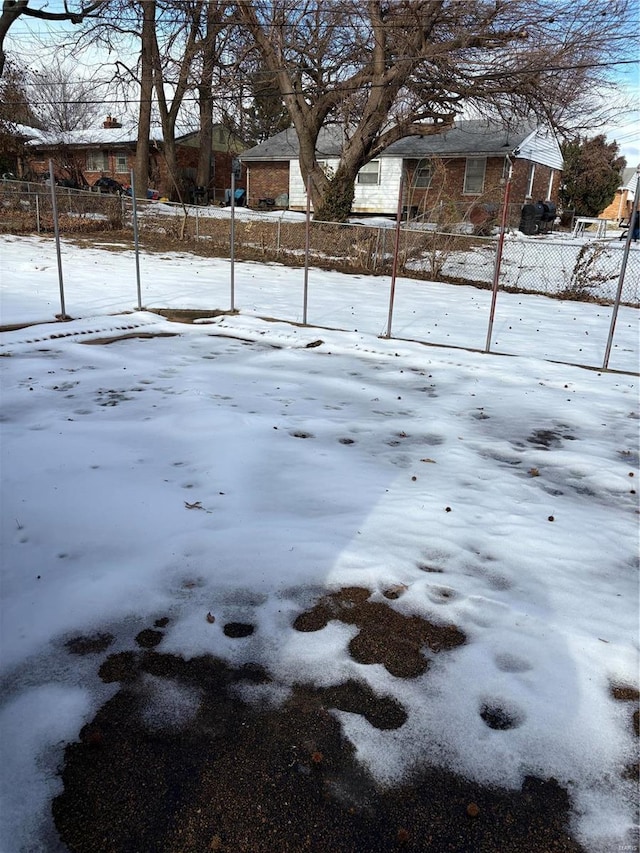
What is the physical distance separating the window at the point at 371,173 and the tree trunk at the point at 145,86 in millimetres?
9974

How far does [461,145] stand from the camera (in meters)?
28.0

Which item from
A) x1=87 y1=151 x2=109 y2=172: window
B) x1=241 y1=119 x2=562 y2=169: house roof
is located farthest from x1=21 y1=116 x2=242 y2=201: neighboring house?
x1=241 y1=119 x2=562 y2=169: house roof

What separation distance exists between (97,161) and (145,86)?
688 inches

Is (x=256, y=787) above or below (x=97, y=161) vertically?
below

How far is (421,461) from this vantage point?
4.23 m

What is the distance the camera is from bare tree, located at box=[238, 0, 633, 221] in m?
16.4

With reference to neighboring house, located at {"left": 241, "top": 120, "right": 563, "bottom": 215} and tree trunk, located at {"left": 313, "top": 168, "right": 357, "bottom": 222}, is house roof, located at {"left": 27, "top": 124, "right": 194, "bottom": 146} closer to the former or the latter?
neighboring house, located at {"left": 241, "top": 120, "right": 563, "bottom": 215}

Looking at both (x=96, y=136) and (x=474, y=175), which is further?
(x=96, y=136)

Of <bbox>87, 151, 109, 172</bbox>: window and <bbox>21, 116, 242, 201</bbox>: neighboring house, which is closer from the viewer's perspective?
<bbox>21, 116, 242, 201</bbox>: neighboring house

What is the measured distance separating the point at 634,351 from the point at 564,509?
19.8 ft

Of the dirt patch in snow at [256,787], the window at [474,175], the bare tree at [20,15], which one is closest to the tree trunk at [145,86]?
the bare tree at [20,15]

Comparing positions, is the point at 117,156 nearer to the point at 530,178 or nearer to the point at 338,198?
the point at 530,178

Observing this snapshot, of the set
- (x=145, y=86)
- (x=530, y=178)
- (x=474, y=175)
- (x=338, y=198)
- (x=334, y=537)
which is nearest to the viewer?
(x=334, y=537)

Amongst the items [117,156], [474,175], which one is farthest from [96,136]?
[474,175]
